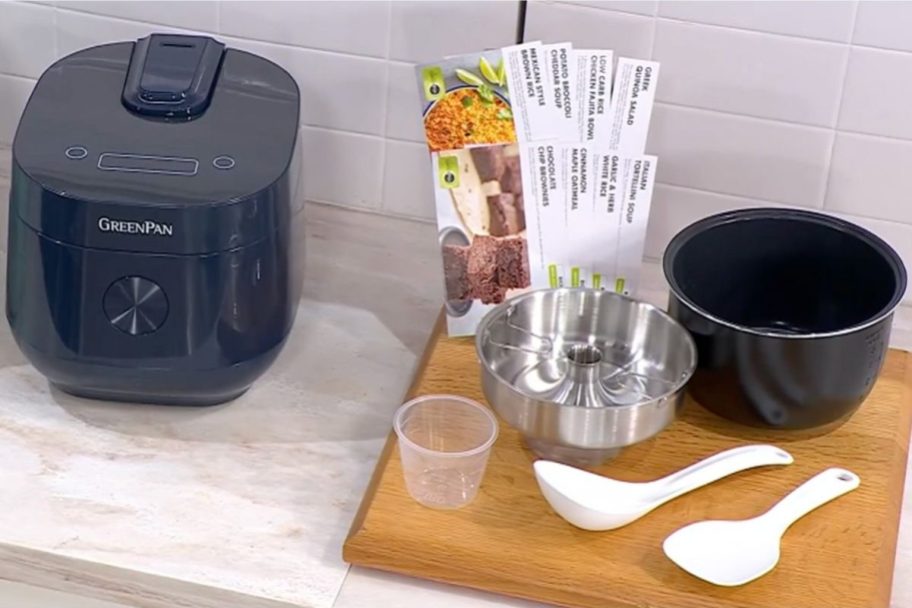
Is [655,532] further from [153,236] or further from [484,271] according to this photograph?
[153,236]

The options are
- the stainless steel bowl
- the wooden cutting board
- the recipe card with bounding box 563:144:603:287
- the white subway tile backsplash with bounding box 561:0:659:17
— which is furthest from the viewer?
the white subway tile backsplash with bounding box 561:0:659:17

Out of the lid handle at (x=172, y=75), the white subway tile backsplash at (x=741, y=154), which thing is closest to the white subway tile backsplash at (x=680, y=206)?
the white subway tile backsplash at (x=741, y=154)

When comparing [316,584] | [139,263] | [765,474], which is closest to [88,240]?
[139,263]

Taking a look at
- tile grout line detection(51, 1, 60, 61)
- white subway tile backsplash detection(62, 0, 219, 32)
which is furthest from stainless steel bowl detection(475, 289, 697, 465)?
tile grout line detection(51, 1, 60, 61)

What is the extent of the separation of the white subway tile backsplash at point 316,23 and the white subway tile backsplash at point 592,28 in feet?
0.52

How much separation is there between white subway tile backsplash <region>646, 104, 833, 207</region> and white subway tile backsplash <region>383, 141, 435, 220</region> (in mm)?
240

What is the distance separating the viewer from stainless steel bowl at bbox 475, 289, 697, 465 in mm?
1274

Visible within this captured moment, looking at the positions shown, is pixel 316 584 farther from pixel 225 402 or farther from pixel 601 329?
pixel 601 329

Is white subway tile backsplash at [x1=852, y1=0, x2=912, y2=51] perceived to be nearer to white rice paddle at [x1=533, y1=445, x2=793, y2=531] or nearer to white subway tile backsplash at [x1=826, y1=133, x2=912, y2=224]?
white subway tile backsplash at [x1=826, y1=133, x2=912, y2=224]

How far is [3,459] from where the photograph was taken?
1.28 metres

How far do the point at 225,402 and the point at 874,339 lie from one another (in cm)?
57

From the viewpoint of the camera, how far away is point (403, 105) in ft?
5.23

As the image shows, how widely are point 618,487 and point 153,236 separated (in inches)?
16.8

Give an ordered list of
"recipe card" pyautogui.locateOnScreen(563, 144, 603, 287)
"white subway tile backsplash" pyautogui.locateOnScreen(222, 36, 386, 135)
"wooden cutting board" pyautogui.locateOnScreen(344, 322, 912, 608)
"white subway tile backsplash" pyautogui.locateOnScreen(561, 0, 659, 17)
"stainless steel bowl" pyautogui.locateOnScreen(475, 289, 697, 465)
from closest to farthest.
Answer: "wooden cutting board" pyautogui.locateOnScreen(344, 322, 912, 608) → "stainless steel bowl" pyautogui.locateOnScreen(475, 289, 697, 465) → "recipe card" pyautogui.locateOnScreen(563, 144, 603, 287) → "white subway tile backsplash" pyautogui.locateOnScreen(561, 0, 659, 17) → "white subway tile backsplash" pyautogui.locateOnScreen(222, 36, 386, 135)
